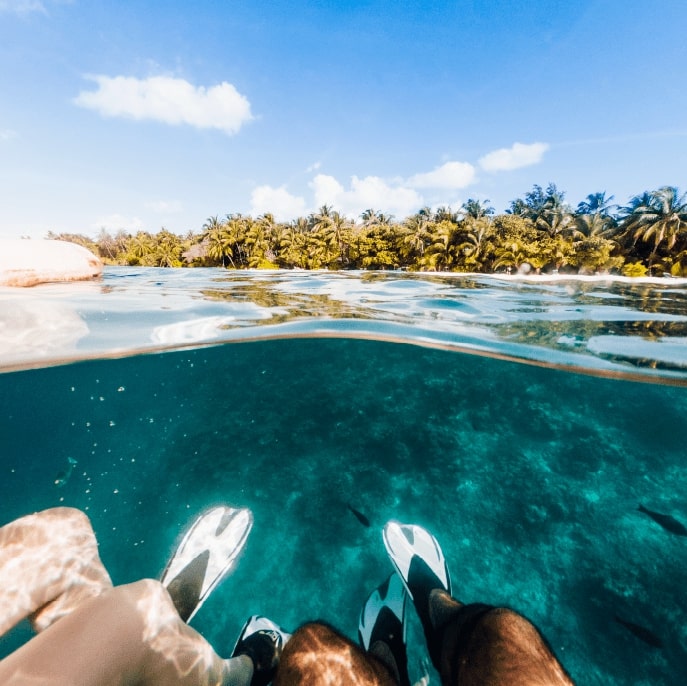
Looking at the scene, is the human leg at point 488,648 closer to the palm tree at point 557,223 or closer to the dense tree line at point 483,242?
the dense tree line at point 483,242

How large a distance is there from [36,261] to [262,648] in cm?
804

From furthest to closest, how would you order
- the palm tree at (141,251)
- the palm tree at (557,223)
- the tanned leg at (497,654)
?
the palm tree at (141,251) < the palm tree at (557,223) < the tanned leg at (497,654)

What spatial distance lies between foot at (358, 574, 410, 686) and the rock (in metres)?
8.67

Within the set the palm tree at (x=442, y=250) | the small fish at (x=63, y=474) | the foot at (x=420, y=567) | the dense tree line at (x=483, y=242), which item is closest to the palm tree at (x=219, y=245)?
the dense tree line at (x=483, y=242)

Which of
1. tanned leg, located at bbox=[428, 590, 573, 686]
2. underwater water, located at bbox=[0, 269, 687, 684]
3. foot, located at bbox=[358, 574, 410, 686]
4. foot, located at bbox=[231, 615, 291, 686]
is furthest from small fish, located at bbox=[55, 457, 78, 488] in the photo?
tanned leg, located at bbox=[428, 590, 573, 686]

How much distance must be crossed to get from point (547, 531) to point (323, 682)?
30.3 ft

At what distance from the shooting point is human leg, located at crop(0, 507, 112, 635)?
8.35 feet

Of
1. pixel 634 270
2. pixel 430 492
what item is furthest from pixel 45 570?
pixel 634 270

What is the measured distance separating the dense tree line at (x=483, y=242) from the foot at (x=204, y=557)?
110 feet

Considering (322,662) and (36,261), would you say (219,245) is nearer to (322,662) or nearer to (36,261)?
(36,261)

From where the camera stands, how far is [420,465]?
11.0 meters

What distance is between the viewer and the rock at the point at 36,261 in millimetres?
6348

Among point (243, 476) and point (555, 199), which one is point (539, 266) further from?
point (243, 476)

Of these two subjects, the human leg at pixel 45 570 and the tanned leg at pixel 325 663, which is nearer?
the tanned leg at pixel 325 663
